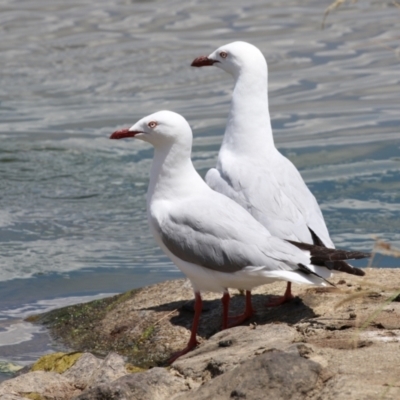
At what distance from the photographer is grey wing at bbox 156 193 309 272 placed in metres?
5.98

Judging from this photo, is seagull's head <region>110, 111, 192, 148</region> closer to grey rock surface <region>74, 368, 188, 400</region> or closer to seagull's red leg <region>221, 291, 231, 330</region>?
seagull's red leg <region>221, 291, 231, 330</region>

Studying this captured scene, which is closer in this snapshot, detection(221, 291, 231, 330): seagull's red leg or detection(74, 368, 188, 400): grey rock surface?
detection(74, 368, 188, 400): grey rock surface

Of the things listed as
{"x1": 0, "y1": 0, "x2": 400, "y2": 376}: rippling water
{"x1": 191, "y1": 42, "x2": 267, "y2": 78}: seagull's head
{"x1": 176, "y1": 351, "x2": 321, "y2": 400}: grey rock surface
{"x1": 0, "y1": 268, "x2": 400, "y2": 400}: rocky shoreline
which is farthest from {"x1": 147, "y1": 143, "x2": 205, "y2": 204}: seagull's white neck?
{"x1": 0, "y1": 0, "x2": 400, "y2": 376}: rippling water

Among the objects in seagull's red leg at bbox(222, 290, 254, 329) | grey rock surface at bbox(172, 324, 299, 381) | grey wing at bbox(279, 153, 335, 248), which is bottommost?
seagull's red leg at bbox(222, 290, 254, 329)

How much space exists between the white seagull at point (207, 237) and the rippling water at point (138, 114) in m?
2.10

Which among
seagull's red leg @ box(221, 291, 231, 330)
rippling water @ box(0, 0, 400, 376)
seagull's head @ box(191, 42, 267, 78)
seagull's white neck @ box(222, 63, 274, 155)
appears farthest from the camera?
rippling water @ box(0, 0, 400, 376)

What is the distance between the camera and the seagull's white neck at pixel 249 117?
23.8ft

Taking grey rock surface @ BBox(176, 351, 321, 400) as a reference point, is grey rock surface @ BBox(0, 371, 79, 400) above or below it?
below

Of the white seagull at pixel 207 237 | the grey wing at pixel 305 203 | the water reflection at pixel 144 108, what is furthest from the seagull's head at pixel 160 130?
the water reflection at pixel 144 108

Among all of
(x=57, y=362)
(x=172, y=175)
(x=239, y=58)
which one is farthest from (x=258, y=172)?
(x=57, y=362)

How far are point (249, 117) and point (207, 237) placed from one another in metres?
1.55

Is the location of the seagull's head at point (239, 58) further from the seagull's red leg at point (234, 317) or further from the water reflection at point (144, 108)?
the seagull's red leg at point (234, 317)

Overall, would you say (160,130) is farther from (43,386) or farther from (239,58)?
(43,386)

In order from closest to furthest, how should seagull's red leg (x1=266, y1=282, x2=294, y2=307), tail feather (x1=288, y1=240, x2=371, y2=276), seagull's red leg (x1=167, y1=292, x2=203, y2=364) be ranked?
tail feather (x1=288, y1=240, x2=371, y2=276) → seagull's red leg (x1=167, y1=292, x2=203, y2=364) → seagull's red leg (x1=266, y1=282, x2=294, y2=307)
